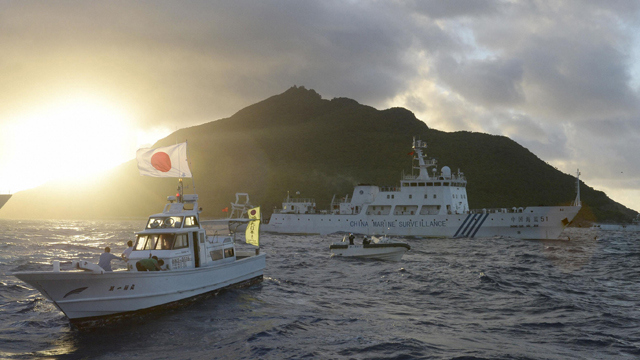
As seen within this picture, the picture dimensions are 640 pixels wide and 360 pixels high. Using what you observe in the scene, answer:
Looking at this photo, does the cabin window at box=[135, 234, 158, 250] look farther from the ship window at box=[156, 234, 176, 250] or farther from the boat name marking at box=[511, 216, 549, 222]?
the boat name marking at box=[511, 216, 549, 222]

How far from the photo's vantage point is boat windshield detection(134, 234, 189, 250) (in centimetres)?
1593

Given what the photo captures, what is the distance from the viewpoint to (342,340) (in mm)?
12086

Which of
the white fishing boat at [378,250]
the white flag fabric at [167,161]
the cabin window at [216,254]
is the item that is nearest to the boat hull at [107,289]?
the cabin window at [216,254]

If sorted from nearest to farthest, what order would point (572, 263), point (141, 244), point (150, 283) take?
1. point (150, 283)
2. point (141, 244)
3. point (572, 263)

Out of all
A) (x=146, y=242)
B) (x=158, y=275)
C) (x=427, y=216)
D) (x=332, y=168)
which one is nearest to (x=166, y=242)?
(x=146, y=242)

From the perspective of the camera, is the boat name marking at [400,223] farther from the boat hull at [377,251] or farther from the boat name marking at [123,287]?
the boat name marking at [123,287]

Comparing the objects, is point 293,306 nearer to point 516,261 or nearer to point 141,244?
point 141,244

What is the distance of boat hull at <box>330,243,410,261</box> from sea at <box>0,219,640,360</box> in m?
3.46

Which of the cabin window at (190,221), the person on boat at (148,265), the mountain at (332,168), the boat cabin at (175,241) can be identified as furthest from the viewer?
the mountain at (332,168)

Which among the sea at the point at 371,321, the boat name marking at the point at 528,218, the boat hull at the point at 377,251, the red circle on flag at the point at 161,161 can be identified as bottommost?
the sea at the point at 371,321

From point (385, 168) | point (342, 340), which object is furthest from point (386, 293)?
point (385, 168)

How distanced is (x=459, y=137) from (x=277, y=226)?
10869 cm

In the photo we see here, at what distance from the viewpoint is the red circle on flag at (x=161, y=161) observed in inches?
694

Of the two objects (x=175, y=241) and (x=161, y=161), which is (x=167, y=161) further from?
(x=175, y=241)
